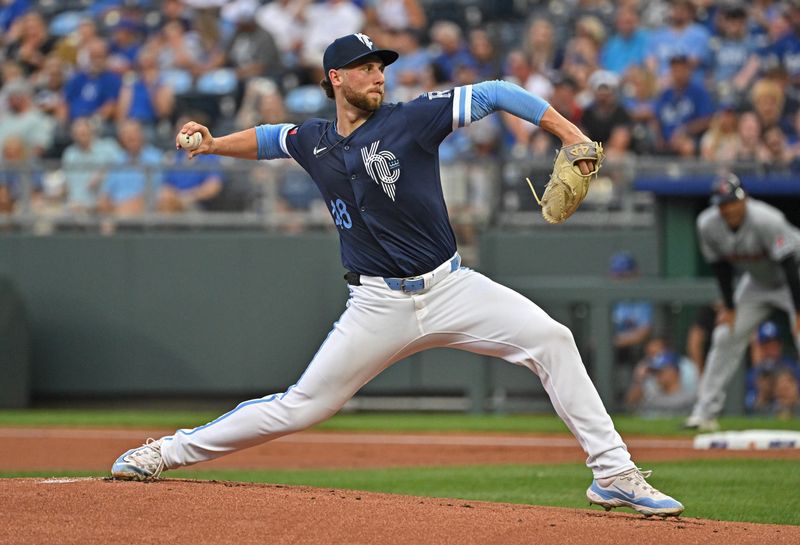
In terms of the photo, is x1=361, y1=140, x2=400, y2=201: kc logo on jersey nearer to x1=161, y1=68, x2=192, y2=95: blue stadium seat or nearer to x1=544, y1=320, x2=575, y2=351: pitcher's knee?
x1=544, y1=320, x2=575, y2=351: pitcher's knee

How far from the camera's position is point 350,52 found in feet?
18.1

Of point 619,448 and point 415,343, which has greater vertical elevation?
point 415,343

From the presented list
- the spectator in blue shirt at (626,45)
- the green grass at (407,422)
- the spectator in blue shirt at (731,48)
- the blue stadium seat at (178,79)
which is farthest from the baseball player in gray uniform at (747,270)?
the blue stadium seat at (178,79)

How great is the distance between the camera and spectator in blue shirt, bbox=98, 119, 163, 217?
13766 millimetres

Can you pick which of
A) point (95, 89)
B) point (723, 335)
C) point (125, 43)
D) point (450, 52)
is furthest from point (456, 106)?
point (125, 43)

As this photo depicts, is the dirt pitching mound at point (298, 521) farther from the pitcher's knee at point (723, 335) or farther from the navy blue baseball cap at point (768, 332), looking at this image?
the navy blue baseball cap at point (768, 332)

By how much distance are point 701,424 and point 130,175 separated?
21.9ft

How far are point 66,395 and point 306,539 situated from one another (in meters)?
10.8

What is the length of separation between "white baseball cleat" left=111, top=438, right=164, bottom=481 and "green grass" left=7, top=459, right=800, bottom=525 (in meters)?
1.93

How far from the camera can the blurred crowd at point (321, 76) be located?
13656 millimetres

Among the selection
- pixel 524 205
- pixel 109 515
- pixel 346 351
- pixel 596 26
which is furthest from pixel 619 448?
pixel 596 26

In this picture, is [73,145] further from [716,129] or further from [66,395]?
[716,129]

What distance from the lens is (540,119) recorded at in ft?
16.9

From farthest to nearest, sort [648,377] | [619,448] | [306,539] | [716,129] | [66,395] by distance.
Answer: [66,395]
[716,129]
[648,377]
[619,448]
[306,539]
